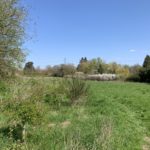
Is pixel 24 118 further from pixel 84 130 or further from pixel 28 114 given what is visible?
pixel 84 130

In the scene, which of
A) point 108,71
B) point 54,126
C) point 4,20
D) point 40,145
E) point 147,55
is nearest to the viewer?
point 40,145

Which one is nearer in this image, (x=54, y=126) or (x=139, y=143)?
(x=139, y=143)

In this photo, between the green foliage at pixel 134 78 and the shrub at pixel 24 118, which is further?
the green foliage at pixel 134 78

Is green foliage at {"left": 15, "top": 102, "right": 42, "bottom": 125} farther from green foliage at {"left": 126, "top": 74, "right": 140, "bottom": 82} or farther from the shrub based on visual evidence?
green foliage at {"left": 126, "top": 74, "right": 140, "bottom": 82}

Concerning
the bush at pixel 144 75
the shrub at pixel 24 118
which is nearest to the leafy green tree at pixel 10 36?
the shrub at pixel 24 118

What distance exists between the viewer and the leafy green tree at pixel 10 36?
17.7m

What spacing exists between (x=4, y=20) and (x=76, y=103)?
6.59 metres

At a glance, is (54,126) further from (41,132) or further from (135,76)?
(135,76)

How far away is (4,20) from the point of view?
17.6m

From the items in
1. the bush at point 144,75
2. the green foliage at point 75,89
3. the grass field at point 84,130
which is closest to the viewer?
the grass field at point 84,130

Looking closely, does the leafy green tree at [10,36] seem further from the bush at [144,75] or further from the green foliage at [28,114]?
the bush at [144,75]

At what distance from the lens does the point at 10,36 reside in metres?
18.3

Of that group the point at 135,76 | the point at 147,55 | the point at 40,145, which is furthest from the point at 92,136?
the point at 147,55

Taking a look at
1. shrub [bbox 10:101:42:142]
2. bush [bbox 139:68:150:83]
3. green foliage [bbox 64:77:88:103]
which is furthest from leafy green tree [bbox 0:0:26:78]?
bush [bbox 139:68:150:83]
